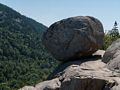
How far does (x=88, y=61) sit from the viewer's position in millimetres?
23562

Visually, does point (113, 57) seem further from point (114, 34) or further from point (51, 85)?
point (114, 34)

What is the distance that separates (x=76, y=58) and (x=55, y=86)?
195 inches

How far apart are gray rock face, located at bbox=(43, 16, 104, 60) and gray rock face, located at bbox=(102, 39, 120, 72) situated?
192 cm

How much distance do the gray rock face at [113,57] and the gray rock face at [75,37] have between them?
1915 mm

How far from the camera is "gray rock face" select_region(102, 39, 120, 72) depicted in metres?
19.9

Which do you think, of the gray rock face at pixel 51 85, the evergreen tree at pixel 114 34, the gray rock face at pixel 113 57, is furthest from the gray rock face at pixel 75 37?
the evergreen tree at pixel 114 34

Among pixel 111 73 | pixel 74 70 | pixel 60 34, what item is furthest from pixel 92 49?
pixel 111 73

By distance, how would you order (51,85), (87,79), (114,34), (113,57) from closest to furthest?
(87,79), (51,85), (113,57), (114,34)

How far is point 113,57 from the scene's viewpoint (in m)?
21.8

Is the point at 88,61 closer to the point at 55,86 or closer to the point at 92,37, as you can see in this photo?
the point at 92,37

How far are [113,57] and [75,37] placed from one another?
152 inches

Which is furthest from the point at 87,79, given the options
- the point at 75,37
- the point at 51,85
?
the point at 75,37

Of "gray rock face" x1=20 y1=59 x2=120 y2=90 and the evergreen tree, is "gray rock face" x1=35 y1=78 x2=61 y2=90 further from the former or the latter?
the evergreen tree

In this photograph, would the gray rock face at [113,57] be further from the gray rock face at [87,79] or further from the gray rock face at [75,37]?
the gray rock face at [75,37]
